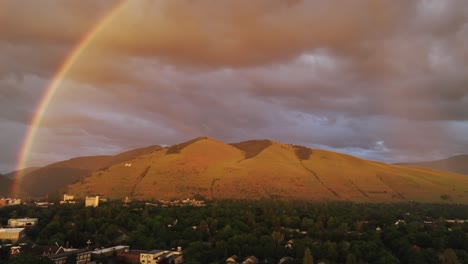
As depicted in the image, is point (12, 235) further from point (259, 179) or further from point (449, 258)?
point (259, 179)

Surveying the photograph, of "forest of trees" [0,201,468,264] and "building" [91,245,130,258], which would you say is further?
"building" [91,245,130,258]

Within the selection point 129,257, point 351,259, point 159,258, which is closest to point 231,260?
point 159,258

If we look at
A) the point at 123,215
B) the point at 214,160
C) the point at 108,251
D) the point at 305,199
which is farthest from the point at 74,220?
the point at 214,160

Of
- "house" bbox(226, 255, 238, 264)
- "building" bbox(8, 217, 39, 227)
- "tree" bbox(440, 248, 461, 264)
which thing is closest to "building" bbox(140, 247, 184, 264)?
"house" bbox(226, 255, 238, 264)

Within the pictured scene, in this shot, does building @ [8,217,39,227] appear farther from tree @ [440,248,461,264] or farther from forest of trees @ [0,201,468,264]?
tree @ [440,248,461,264]

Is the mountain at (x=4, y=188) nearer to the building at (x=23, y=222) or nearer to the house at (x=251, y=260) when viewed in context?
the building at (x=23, y=222)

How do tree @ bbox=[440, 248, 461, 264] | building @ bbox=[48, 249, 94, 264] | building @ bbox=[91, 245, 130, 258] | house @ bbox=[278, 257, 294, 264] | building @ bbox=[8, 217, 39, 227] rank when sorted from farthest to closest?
building @ bbox=[8, 217, 39, 227] < building @ bbox=[91, 245, 130, 258] < building @ bbox=[48, 249, 94, 264] < tree @ bbox=[440, 248, 461, 264] < house @ bbox=[278, 257, 294, 264]

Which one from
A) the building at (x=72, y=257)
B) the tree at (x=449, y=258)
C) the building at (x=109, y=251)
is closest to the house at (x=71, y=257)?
the building at (x=72, y=257)
